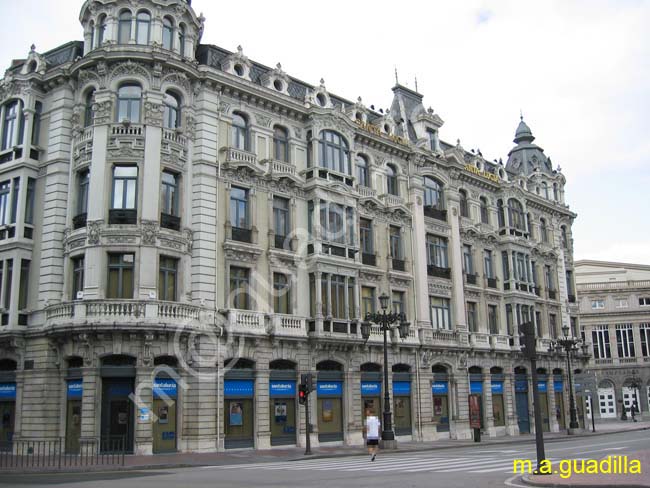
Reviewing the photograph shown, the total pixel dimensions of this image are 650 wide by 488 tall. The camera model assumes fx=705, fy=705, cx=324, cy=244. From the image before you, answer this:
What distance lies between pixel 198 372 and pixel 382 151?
63.7 feet

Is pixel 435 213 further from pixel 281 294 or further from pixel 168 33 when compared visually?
pixel 168 33

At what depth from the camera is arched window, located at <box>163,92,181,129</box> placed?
3386cm

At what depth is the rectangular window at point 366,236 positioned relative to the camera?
136ft

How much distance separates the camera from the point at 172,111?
1346 inches

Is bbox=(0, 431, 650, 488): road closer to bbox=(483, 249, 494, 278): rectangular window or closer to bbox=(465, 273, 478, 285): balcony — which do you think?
bbox=(465, 273, 478, 285): balcony

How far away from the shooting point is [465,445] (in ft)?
120

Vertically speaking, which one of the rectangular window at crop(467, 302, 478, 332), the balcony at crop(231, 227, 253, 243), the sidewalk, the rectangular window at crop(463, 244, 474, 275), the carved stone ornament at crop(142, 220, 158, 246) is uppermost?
the rectangular window at crop(463, 244, 474, 275)

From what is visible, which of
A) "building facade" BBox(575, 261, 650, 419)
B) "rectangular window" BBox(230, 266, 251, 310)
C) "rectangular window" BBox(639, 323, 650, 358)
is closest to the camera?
"rectangular window" BBox(230, 266, 251, 310)

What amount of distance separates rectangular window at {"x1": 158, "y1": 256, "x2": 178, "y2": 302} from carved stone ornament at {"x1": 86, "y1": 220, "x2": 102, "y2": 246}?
2924 millimetres

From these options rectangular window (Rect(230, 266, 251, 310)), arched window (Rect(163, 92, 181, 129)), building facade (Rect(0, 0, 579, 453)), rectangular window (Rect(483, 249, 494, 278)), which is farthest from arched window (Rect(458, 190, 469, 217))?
arched window (Rect(163, 92, 181, 129))

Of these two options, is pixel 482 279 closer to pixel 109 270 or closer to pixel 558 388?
pixel 558 388

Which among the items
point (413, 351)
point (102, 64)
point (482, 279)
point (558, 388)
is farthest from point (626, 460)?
point (558, 388)

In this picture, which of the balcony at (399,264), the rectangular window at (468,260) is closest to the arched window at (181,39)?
the balcony at (399,264)

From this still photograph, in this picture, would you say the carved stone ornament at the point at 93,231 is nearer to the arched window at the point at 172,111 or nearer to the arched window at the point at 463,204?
the arched window at the point at 172,111
